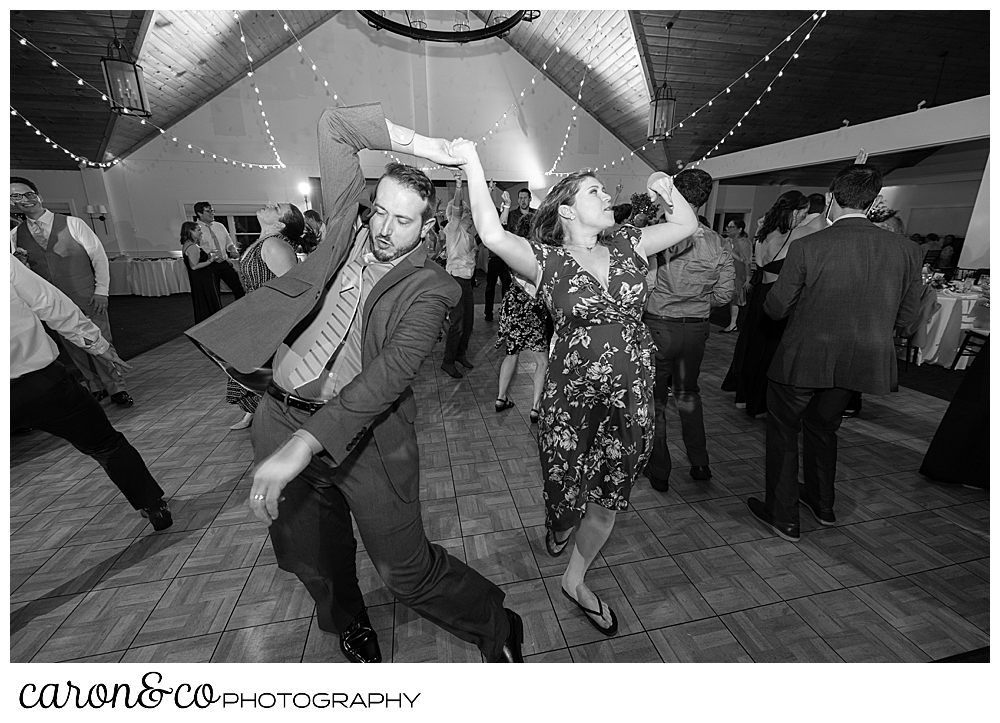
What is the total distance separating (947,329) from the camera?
4418 millimetres

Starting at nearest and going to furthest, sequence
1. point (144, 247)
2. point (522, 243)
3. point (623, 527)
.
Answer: point (522, 243)
point (623, 527)
point (144, 247)

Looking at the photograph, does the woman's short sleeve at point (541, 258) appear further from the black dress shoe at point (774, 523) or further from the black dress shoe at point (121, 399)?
the black dress shoe at point (121, 399)

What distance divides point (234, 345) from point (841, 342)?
83.3 inches

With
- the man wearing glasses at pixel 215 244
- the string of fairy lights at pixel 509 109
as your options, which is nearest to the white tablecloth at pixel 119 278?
the man wearing glasses at pixel 215 244

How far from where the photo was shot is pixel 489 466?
262 centimetres

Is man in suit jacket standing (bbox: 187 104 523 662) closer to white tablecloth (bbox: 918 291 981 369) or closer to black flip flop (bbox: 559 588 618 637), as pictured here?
black flip flop (bbox: 559 588 618 637)

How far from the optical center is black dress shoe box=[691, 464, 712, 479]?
2453 millimetres

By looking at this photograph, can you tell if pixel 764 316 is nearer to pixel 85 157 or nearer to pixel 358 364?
pixel 358 364

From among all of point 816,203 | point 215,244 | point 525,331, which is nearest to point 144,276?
point 215,244

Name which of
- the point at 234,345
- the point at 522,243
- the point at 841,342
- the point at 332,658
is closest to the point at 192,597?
the point at 332,658

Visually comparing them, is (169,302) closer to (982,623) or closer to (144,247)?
(144,247)

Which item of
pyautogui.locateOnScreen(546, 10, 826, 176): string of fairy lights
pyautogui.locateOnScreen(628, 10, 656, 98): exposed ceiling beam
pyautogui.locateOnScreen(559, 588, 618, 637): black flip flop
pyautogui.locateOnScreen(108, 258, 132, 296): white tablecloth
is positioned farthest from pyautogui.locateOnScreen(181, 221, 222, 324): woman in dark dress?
pyautogui.locateOnScreen(628, 10, 656, 98): exposed ceiling beam

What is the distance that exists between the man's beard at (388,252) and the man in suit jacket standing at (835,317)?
1.55 m

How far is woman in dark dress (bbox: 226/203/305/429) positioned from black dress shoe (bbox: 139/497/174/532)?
55cm
